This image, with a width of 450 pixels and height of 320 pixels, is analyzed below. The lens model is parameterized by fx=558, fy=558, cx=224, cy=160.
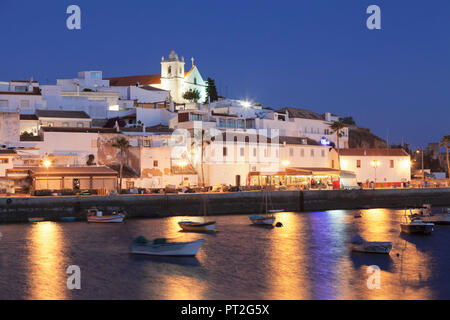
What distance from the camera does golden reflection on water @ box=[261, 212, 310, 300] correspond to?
2848 centimetres

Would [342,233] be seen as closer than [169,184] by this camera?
Yes

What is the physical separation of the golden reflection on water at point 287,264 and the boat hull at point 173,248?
199 inches

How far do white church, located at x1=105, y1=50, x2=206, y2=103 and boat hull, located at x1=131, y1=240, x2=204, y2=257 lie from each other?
87.2 m

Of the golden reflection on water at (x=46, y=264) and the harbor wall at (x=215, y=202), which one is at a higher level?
the harbor wall at (x=215, y=202)

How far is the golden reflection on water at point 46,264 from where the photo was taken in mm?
28797

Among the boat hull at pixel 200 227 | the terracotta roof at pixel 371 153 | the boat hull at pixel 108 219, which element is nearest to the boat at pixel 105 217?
the boat hull at pixel 108 219

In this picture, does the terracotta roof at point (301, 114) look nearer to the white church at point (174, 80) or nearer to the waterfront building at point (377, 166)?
the waterfront building at point (377, 166)

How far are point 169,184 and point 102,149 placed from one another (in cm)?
974

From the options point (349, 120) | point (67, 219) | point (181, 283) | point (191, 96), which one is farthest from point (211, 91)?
point (181, 283)

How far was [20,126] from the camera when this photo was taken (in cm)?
7550
